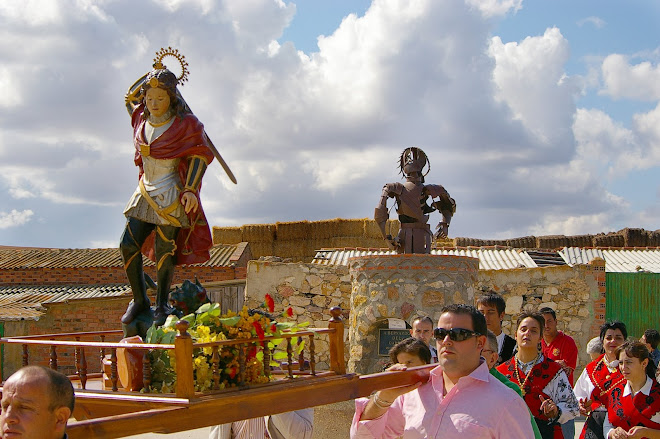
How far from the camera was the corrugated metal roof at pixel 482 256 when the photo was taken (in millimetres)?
14812

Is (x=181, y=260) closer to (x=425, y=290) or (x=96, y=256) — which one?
(x=425, y=290)

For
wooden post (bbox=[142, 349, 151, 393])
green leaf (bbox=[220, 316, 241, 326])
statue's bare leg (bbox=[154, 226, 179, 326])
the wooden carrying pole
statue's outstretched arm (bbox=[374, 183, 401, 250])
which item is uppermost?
statue's outstretched arm (bbox=[374, 183, 401, 250])

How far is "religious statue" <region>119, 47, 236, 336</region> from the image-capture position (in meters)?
5.31

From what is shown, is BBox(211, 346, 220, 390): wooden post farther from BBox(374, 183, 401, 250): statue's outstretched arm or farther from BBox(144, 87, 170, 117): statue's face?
BBox(374, 183, 401, 250): statue's outstretched arm

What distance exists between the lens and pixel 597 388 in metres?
6.26

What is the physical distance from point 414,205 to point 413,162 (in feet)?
2.19

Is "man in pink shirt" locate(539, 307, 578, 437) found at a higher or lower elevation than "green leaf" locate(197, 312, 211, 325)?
lower

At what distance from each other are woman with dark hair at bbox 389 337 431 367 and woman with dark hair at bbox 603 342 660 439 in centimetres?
212

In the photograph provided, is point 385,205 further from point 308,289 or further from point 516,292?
point 516,292

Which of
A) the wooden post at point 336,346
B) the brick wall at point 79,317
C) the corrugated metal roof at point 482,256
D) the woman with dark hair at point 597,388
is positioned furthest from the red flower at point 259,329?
the brick wall at point 79,317

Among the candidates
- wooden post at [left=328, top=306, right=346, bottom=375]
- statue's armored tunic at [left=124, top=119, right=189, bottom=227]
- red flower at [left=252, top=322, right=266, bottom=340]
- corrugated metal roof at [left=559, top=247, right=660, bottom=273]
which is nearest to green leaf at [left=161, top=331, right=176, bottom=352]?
red flower at [left=252, top=322, right=266, bottom=340]

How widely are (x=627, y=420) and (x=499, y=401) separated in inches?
122

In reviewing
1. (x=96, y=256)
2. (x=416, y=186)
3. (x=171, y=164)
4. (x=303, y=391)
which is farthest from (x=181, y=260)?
(x=96, y=256)

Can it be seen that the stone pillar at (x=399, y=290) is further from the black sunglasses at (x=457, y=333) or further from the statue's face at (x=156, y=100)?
the black sunglasses at (x=457, y=333)
